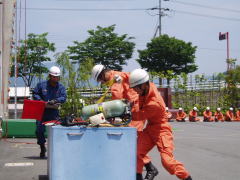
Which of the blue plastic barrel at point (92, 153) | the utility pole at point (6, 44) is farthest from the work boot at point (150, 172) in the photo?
the utility pole at point (6, 44)

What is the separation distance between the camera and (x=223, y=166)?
370 inches

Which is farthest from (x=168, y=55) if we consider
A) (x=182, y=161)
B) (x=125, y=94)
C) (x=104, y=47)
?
(x=125, y=94)

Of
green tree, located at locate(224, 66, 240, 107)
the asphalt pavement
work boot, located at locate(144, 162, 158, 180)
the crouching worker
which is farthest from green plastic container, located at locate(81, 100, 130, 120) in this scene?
green tree, located at locate(224, 66, 240, 107)

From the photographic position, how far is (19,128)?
14719 millimetres

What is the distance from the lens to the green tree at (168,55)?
5806 centimetres

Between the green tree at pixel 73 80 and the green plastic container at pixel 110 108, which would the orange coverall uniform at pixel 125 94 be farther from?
the green tree at pixel 73 80

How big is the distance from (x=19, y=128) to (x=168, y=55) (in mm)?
45177

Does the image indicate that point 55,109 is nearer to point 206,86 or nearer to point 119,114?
point 119,114

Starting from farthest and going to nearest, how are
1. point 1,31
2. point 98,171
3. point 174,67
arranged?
point 174,67 → point 1,31 → point 98,171

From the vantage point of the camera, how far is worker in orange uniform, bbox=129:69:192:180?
624cm

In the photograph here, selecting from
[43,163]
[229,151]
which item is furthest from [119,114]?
[229,151]

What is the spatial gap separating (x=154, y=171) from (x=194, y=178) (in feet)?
2.75

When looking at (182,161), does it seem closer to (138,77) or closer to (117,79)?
(117,79)

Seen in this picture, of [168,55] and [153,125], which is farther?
[168,55]
